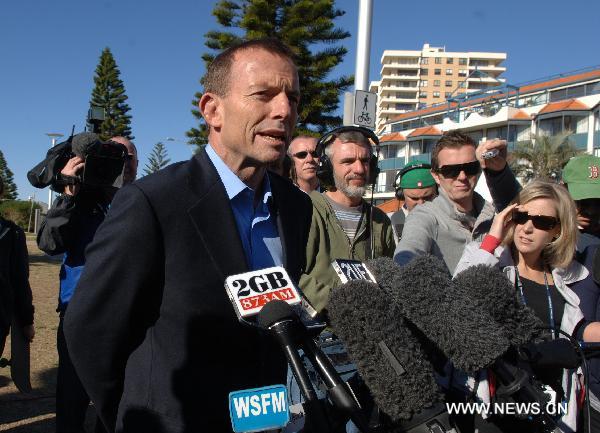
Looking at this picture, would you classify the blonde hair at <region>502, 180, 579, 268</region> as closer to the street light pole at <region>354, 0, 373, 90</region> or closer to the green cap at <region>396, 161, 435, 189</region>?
the green cap at <region>396, 161, 435, 189</region>

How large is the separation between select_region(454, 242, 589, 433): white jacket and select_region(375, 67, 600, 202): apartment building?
38788mm

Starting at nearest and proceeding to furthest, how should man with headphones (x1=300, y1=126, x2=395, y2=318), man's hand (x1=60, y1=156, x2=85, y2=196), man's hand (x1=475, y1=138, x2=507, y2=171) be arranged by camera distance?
man's hand (x1=475, y1=138, x2=507, y2=171)
man with headphones (x1=300, y1=126, x2=395, y2=318)
man's hand (x1=60, y1=156, x2=85, y2=196)

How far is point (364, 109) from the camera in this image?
6.91m

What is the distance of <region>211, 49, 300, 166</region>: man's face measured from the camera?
1672 millimetres

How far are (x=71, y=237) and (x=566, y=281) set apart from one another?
8.87ft

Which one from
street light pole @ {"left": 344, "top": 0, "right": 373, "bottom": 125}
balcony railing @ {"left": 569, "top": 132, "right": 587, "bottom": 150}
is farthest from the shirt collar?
balcony railing @ {"left": 569, "top": 132, "right": 587, "bottom": 150}

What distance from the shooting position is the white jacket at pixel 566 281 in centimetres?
219

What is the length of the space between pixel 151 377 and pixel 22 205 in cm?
4957

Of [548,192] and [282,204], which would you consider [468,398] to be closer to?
[282,204]

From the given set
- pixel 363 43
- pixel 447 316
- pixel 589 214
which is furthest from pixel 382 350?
pixel 363 43

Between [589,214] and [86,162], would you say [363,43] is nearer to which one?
[589,214]

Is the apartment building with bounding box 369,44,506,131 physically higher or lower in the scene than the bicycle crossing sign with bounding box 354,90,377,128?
higher

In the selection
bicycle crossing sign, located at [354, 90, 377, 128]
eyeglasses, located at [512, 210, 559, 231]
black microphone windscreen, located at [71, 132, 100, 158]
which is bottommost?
eyeglasses, located at [512, 210, 559, 231]

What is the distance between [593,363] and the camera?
2.63 meters
